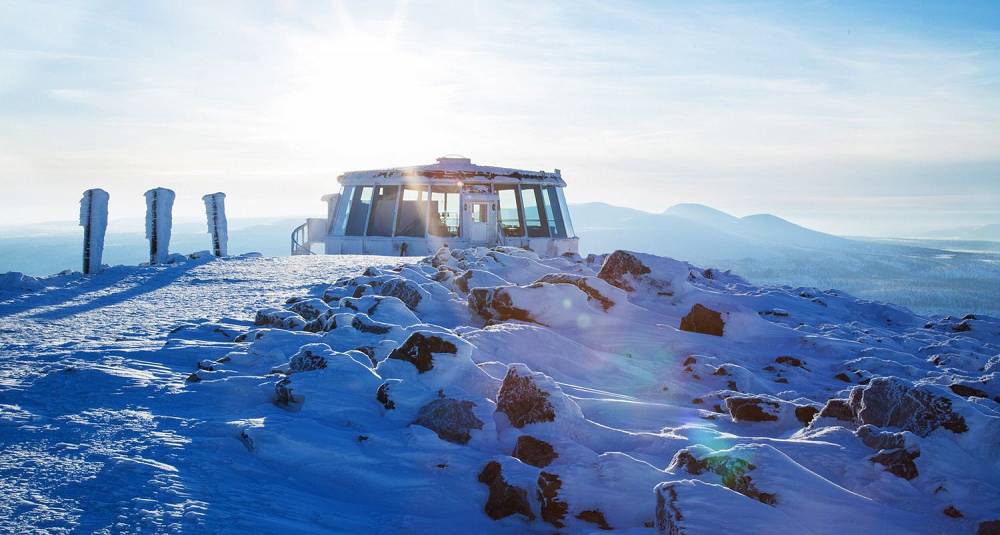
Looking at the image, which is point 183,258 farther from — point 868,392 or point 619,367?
point 868,392

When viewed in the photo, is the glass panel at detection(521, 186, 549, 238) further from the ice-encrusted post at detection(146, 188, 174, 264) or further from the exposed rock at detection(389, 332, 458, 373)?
the exposed rock at detection(389, 332, 458, 373)

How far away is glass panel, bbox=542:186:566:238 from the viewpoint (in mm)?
26422

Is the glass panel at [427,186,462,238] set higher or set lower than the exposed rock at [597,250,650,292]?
higher

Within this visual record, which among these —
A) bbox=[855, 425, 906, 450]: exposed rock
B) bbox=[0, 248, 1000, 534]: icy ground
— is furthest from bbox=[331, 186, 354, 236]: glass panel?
bbox=[855, 425, 906, 450]: exposed rock

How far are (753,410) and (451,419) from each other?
2.01 metres

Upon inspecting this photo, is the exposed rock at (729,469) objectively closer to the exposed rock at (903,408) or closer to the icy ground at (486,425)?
the icy ground at (486,425)

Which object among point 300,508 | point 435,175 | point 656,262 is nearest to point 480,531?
point 300,508

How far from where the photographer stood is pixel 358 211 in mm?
26062

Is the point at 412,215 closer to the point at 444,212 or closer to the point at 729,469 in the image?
the point at 444,212

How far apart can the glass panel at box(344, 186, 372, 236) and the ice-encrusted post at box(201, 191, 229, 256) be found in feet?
26.3

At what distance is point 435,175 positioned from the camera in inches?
951

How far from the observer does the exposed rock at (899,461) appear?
3637mm

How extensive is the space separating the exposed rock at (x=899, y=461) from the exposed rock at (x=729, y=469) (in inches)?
37.9

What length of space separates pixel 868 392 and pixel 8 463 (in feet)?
15.3
